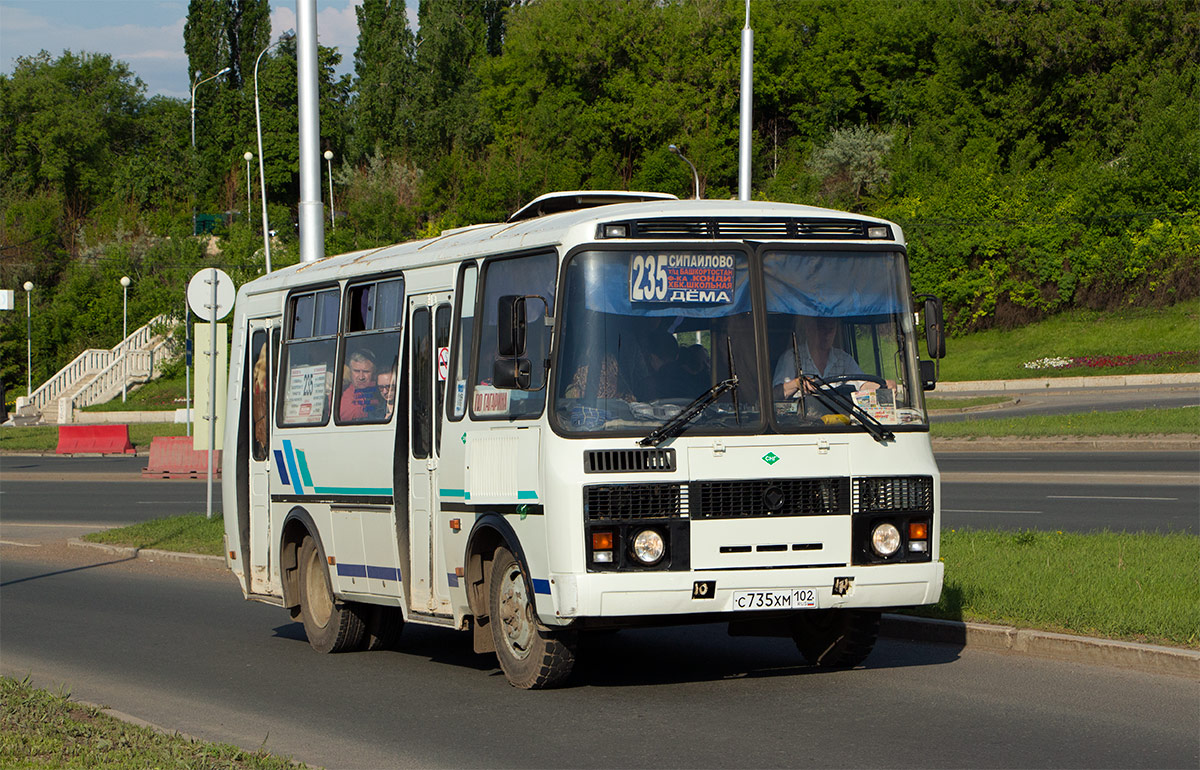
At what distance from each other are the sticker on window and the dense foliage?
51781 mm

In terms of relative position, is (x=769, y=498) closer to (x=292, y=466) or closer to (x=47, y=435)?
(x=292, y=466)

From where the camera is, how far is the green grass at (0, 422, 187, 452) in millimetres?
46969

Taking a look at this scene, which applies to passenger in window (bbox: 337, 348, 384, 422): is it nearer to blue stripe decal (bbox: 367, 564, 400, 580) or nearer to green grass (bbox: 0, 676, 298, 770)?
blue stripe decal (bbox: 367, 564, 400, 580)

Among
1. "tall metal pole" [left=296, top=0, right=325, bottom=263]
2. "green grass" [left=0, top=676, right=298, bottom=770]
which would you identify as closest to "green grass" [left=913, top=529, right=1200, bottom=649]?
"green grass" [left=0, top=676, right=298, bottom=770]

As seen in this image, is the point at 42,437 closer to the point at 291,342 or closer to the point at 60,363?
the point at 60,363

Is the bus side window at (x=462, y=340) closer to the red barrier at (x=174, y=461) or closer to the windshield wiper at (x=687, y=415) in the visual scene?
the windshield wiper at (x=687, y=415)

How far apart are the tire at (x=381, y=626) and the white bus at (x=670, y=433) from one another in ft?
4.63

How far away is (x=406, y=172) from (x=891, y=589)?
75654mm

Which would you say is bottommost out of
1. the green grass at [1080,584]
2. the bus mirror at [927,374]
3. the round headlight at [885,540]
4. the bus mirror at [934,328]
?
the green grass at [1080,584]

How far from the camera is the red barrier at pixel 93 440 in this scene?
145 ft

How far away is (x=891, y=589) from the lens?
8875 mm

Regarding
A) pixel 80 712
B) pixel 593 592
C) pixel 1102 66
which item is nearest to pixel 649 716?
pixel 593 592

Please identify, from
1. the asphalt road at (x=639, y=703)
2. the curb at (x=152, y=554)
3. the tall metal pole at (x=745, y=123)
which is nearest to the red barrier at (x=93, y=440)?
the curb at (x=152, y=554)

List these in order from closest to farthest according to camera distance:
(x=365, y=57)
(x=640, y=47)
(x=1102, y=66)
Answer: (x=1102, y=66) → (x=640, y=47) → (x=365, y=57)
